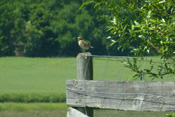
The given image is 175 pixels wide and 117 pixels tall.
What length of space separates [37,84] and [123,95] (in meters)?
26.5

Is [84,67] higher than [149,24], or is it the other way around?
[149,24]

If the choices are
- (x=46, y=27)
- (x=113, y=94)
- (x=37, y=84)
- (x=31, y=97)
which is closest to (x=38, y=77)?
(x=37, y=84)

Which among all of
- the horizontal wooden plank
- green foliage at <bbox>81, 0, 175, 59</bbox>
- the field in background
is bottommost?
the field in background

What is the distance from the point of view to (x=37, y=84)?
30516mm

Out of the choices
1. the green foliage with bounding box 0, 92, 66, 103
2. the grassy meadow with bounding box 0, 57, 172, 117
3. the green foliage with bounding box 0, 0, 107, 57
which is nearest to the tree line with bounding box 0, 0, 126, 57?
the green foliage with bounding box 0, 0, 107, 57

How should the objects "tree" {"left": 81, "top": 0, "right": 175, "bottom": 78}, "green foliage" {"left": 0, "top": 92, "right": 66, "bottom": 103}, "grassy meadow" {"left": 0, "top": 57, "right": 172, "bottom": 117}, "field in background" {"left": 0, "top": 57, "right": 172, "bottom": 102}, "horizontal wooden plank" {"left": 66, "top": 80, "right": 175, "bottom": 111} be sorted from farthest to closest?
"field in background" {"left": 0, "top": 57, "right": 172, "bottom": 102} → "green foliage" {"left": 0, "top": 92, "right": 66, "bottom": 103} → "grassy meadow" {"left": 0, "top": 57, "right": 172, "bottom": 117} → "tree" {"left": 81, "top": 0, "right": 175, "bottom": 78} → "horizontal wooden plank" {"left": 66, "top": 80, "right": 175, "bottom": 111}

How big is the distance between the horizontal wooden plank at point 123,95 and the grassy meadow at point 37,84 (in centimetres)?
138

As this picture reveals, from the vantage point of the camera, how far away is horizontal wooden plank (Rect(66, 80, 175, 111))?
4.20m

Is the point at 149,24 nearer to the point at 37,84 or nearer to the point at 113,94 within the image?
the point at 113,94

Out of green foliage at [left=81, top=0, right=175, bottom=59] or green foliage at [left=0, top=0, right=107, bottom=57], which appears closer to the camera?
green foliage at [left=81, top=0, right=175, bottom=59]

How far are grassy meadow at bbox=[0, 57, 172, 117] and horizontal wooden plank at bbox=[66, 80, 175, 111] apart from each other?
54.2 inches

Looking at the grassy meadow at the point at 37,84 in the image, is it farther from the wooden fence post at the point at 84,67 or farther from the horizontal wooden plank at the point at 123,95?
the horizontal wooden plank at the point at 123,95

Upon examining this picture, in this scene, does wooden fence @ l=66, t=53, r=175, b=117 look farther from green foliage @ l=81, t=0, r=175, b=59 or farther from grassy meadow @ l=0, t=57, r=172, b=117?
grassy meadow @ l=0, t=57, r=172, b=117

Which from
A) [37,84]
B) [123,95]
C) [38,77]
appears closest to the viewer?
[123,95]
